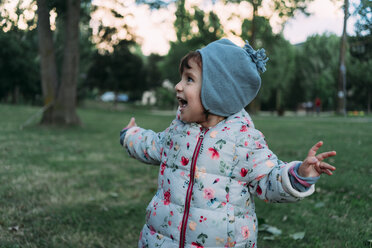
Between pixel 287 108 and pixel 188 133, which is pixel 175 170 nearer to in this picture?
pixel 188 133

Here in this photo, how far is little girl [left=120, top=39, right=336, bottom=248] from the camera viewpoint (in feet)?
5.97

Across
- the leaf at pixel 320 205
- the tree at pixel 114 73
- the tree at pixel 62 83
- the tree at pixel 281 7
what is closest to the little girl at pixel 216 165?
the leaf at pixel 320 205

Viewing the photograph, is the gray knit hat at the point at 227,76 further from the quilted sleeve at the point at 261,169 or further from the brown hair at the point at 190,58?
the quilted sleeve at the point at 261,169

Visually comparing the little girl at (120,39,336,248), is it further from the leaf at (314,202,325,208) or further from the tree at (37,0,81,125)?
the tree at (37,0,81,125)

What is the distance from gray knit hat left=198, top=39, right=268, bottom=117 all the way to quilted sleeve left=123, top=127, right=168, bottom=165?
1.57ft

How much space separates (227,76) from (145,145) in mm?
729

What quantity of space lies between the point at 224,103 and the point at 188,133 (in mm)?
262

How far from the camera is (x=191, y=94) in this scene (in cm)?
192

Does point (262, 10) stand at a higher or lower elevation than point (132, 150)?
higher

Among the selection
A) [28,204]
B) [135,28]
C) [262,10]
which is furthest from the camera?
[135,28]

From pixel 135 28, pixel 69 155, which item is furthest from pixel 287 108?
pixel 69 155

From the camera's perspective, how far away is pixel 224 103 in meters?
1.92

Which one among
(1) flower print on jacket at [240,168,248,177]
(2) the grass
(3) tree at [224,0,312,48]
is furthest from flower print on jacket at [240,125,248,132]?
(3) tree at [224,0,312,48]

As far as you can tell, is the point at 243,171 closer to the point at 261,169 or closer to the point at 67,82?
the point at 261,169
